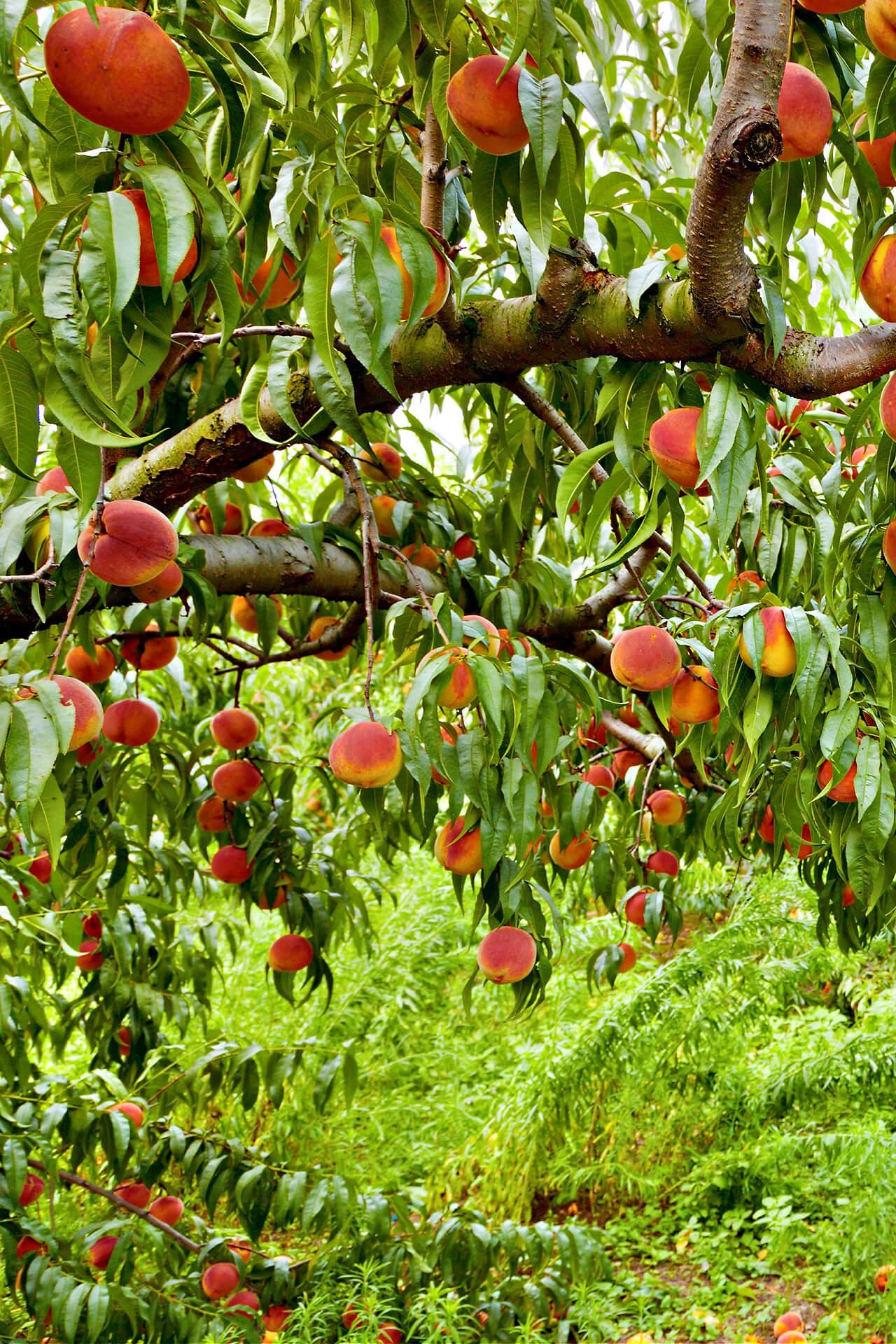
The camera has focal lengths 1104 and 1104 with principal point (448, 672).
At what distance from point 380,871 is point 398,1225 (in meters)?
2.69

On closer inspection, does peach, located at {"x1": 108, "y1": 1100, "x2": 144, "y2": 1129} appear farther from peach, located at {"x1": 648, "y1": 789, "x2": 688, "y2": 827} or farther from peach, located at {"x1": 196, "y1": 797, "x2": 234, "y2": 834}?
peach, located at {"x1": 648, "y1": 789, "x2": 688, "y2": 827}

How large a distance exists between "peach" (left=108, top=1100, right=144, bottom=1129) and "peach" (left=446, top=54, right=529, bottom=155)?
6.46 ft

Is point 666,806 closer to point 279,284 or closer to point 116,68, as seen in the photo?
point 279,284

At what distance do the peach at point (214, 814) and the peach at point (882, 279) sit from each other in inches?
61.1

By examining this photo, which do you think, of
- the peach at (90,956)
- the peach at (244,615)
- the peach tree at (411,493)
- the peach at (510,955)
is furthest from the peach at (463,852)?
the peach at (90,956)

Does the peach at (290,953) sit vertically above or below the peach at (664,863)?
below

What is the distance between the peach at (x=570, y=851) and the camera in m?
1.97

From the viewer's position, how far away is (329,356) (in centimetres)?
74

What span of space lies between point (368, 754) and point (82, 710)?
0.99 ft

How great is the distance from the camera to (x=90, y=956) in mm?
2293

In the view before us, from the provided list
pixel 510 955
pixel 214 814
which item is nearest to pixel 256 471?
pixel 214 814

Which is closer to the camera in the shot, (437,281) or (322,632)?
(437,281)

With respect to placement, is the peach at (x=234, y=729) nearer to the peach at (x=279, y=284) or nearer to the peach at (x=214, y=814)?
the peach at (x=214, y=814)

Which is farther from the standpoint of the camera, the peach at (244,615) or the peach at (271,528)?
the peach at (244,615)
